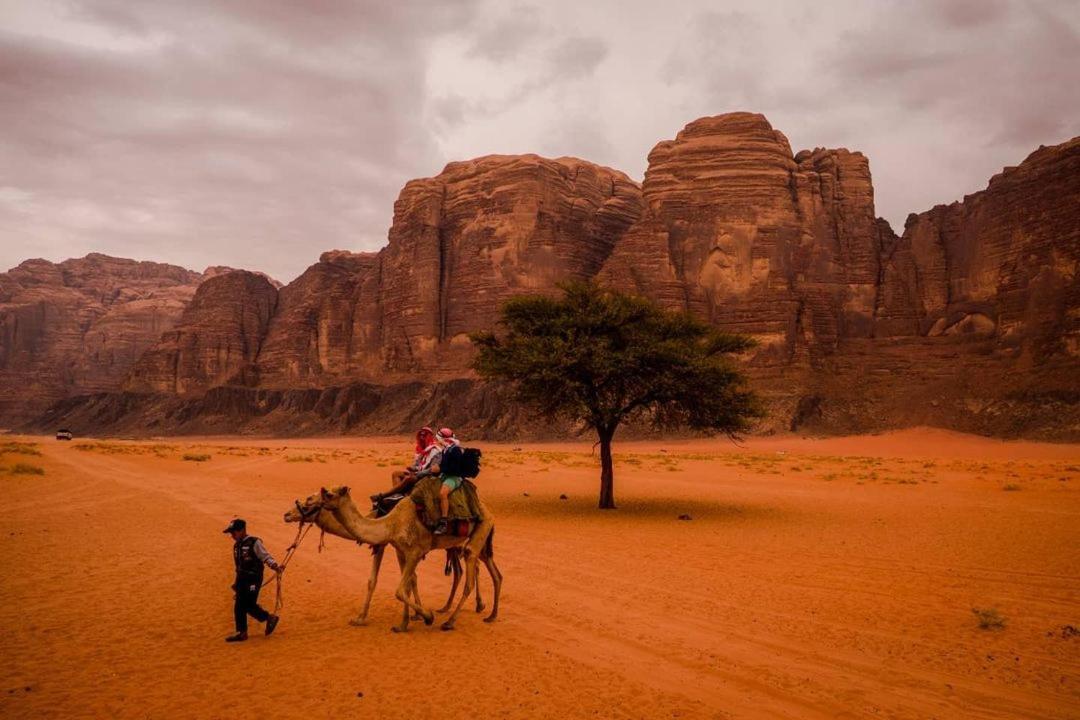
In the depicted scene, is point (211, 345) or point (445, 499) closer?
point (445, 499)

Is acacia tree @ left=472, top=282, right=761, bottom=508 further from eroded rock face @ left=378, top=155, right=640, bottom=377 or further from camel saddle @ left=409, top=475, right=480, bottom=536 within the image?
eroded rock face @ left=378, top=155, right=640, bottom=377

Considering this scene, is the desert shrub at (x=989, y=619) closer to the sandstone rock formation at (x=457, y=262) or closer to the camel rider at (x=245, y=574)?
the camel rider at (x=245, y=574)

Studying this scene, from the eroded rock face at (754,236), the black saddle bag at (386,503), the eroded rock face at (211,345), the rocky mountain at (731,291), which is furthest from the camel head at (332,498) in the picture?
the eroded rock face at (211,345)

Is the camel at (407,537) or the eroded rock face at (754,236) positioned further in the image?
the eroded rock face at (754,236)

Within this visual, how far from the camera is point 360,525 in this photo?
9.83 m

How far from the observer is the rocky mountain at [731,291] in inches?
3063

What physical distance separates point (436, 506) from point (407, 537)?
2.04 feet

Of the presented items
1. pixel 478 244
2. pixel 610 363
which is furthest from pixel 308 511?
pixel 478 244

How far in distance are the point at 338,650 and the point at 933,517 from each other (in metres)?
20.3

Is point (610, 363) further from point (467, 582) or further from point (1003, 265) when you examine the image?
point (1003, 265)

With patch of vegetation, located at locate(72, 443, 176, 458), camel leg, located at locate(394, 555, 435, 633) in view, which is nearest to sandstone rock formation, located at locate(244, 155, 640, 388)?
patch of vegetation, located at locate(72, 443, 176, 458)

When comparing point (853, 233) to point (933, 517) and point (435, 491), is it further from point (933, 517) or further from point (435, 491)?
point (435, 491)

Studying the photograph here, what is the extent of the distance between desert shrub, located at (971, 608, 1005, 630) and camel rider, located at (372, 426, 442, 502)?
8.52 meters

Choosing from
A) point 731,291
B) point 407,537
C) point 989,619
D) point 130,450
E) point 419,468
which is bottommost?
point 130,450
